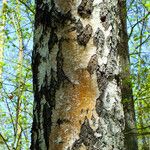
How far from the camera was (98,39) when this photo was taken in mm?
1253

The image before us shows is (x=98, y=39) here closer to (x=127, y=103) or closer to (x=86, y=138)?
(x=86, y=138)

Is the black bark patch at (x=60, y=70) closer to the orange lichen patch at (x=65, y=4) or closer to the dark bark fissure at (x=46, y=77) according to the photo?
the dark bark fissure at (x=46, y=77)

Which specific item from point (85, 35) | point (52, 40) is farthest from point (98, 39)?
point (52, 40)

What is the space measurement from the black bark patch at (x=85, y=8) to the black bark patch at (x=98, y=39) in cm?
7

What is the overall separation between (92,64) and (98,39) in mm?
97

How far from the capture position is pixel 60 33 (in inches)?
49.5

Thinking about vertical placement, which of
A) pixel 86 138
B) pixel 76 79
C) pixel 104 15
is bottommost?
pixel 86 138

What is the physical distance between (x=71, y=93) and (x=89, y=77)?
0.08m

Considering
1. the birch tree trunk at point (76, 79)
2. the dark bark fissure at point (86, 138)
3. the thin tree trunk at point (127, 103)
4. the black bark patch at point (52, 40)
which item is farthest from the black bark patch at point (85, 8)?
the thin tree trunk at point (127, 103)

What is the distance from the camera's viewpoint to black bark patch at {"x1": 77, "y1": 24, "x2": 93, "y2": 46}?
1241 mm

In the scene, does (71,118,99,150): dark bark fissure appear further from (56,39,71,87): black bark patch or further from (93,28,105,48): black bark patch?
(93,28,105,48): black bark patch

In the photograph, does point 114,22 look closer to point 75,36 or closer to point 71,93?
point 75,36

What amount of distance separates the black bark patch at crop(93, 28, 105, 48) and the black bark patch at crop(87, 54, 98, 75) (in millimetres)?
44

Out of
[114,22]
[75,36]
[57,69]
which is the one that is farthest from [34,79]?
[114,22]
